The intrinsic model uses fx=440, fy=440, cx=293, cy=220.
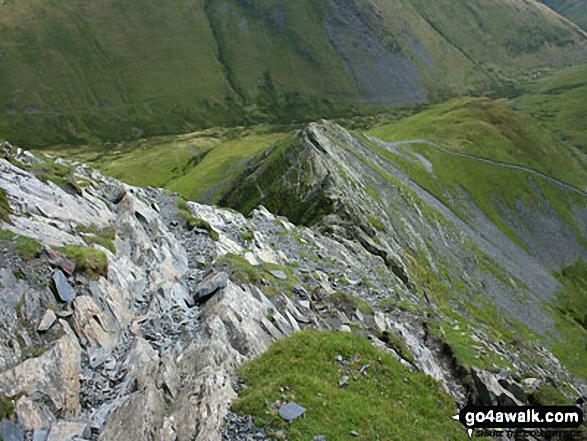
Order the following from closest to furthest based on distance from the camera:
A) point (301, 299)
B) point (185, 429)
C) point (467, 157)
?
1. point (185, 429)
2. point (301, 299)
3. point (467, 157)

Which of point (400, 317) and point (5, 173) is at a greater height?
point (5, 173)

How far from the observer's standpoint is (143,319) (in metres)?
23.0

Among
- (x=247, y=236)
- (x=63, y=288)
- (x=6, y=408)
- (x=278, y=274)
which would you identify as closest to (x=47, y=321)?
(x=63, y=288)

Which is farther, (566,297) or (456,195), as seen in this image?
(456,195)

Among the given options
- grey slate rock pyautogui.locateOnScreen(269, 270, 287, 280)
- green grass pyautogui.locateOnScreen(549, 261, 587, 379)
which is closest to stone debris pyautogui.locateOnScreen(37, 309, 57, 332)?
grey slate rock pyautogui.locateOnScreen(269, 270, 287, 280)

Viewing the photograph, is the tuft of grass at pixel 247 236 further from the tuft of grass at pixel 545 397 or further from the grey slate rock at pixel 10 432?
the grey slate rock at pixel 10 432

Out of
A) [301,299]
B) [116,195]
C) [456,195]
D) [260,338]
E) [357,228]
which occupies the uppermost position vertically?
[116,195]

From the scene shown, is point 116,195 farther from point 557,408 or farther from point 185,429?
point 557,408

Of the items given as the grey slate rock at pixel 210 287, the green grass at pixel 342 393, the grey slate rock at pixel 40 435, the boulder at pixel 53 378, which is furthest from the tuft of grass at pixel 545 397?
the grey slate rock at pixel 40 435

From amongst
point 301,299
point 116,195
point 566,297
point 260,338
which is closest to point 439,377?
point 301,299

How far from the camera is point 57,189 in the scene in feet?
99.6

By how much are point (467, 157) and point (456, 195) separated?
30.2 meters

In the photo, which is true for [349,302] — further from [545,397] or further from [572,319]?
[572,319]

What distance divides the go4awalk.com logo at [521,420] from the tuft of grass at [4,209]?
24.7 m
